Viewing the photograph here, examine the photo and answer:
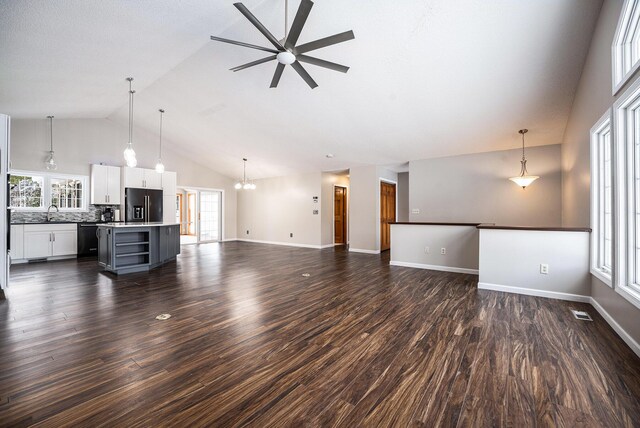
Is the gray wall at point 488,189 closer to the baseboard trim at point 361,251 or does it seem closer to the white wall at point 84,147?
the baseboard trim at point 361,251

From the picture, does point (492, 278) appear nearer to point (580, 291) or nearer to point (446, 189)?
point (580, 291)

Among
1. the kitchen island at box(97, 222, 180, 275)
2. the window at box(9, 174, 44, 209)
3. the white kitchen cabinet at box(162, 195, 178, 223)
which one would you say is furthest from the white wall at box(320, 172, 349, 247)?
the window at box(9, 174, 44, 209)

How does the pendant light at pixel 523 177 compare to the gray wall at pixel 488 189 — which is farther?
the gray wall at pixel 488 189

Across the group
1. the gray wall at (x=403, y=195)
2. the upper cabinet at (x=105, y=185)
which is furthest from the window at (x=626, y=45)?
the upper cabinet at (x=105, y=185)

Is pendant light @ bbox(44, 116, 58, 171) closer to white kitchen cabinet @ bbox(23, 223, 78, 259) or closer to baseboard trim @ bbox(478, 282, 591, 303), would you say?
white kitchen cabinet @ bbox(23, 223, 78, 259)

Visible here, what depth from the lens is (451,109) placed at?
4375 mm

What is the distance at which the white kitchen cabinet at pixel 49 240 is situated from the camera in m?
5.66

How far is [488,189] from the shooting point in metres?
5.54

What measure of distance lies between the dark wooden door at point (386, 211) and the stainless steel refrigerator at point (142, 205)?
6.36 meters

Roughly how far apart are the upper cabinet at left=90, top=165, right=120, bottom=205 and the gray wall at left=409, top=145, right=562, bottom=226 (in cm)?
757

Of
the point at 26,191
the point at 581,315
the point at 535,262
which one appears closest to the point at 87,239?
the point at 26,191

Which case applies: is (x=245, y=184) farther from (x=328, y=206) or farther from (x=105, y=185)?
(x=105, y=185)

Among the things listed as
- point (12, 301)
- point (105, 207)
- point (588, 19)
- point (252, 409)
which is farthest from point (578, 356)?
→ point (105, 207)

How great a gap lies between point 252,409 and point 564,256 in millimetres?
4078
